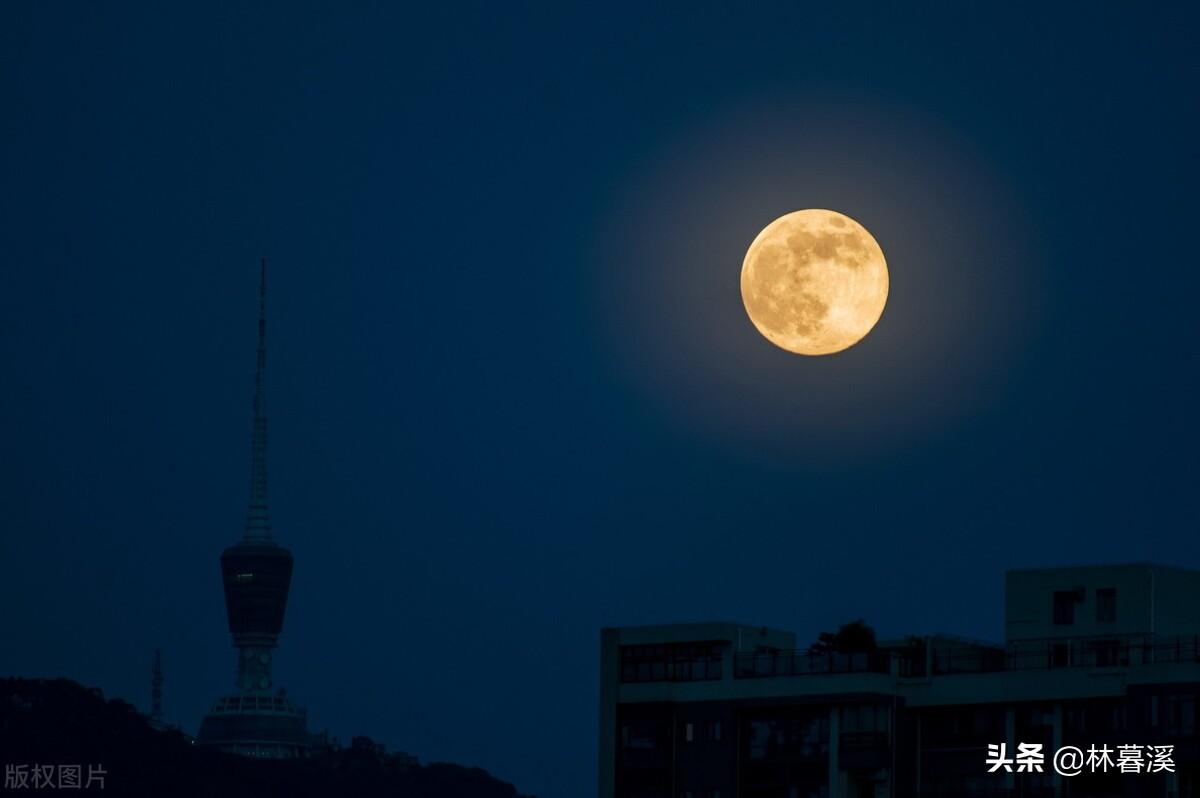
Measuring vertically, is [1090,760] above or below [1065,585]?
below

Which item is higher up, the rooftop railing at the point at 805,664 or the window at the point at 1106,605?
the window at the point at 1106,605

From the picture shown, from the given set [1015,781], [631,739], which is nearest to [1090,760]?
[1015,781]

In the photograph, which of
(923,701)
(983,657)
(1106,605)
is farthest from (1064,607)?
(923,701)

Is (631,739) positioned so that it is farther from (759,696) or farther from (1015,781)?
(1015,781)

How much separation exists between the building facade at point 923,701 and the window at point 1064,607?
0.17ft

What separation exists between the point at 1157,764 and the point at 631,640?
25001mm

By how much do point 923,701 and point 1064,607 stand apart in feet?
21.3

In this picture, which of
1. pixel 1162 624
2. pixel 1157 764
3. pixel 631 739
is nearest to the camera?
pixel 1157 764

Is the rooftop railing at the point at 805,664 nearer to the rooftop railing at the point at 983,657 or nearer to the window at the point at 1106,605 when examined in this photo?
the rooftop railing at the point at 983,657

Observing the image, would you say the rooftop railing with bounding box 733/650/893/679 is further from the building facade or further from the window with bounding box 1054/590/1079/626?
the window with bounding box 1054/590/1079/626

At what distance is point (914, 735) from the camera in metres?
111

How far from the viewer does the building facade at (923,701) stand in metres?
105

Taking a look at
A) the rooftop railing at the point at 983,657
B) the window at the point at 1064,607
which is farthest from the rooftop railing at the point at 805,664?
the window at the point at 1064,607

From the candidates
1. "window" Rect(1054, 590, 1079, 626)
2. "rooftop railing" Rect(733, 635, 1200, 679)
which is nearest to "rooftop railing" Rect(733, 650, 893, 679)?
"rooftop railing" Rect(733, 635, 1200, 679)
